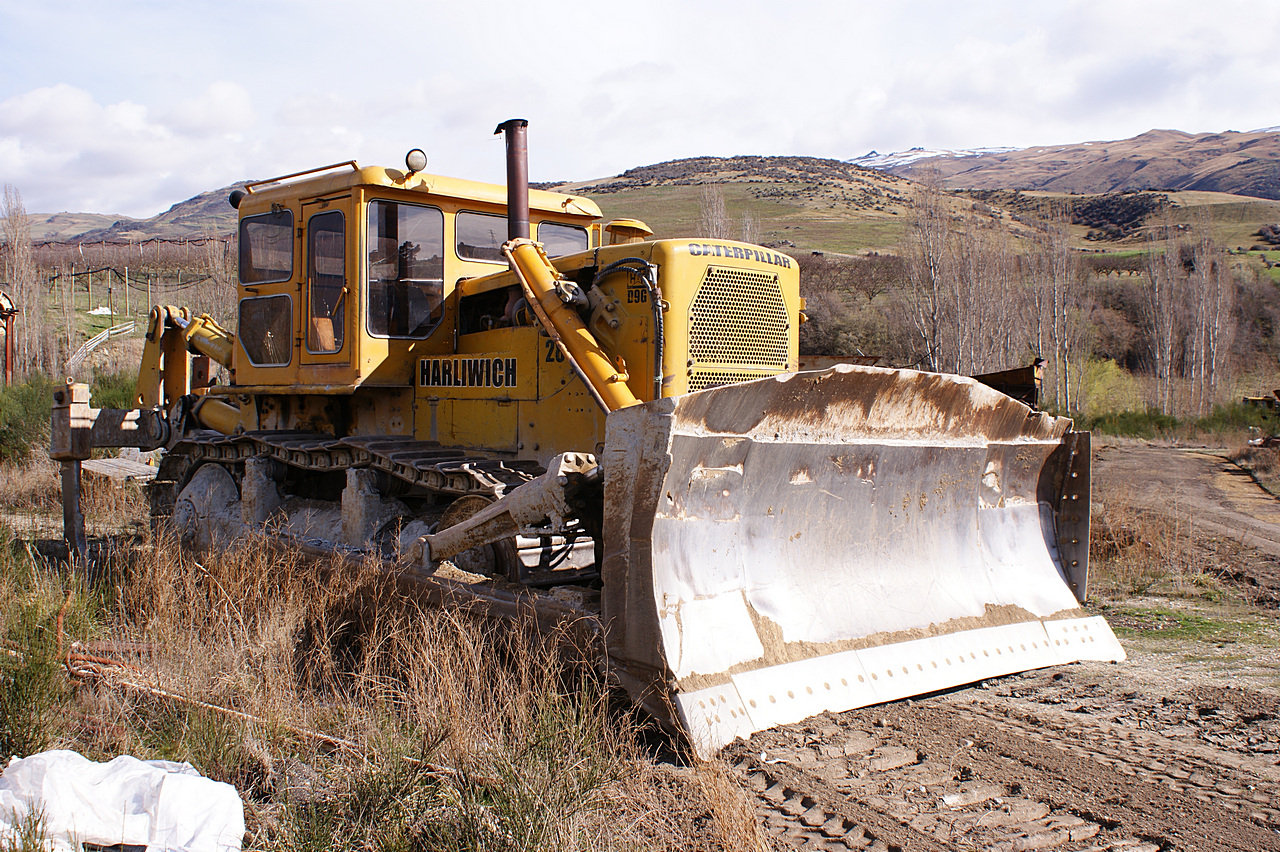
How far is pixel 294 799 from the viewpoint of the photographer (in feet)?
9.62

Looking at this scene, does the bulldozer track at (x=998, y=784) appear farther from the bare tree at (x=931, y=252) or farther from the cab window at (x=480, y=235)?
the bare tree at (x=931, y=252)

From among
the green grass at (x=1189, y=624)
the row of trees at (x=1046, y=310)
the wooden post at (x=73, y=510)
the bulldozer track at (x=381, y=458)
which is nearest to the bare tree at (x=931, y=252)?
the row of trees at (x=1046, y=310)

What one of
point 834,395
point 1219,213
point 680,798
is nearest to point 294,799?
point 680,798

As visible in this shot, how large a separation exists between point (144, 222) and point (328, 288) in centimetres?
17999

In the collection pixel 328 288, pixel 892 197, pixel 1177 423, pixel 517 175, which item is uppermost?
pixel 892 197

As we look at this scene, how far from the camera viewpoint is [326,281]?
6.71 metres

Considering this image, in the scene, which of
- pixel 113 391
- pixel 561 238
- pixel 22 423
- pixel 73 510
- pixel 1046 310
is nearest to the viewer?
pixel 561 238

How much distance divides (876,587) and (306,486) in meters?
5.15

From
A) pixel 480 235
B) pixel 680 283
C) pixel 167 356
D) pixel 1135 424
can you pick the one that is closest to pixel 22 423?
pixel 167 356

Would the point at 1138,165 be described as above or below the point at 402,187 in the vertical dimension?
above

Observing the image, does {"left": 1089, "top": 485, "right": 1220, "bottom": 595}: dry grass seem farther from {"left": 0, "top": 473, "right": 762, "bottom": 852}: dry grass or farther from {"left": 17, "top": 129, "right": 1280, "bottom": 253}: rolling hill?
{"left": 17, "top": 129, "right": 1280, "bottom": 253}: rolling hill

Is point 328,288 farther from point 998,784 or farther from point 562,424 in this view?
point 998,784

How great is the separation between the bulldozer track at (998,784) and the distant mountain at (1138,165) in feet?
355

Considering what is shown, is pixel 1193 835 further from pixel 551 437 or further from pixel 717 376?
pixel 551 437
